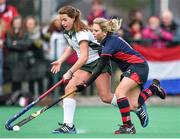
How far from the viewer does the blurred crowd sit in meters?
15.8

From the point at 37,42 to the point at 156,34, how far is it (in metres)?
2.32

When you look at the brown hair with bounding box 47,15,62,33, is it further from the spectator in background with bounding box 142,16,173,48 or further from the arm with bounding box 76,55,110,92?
the arm with bounding box 76,55,110,92

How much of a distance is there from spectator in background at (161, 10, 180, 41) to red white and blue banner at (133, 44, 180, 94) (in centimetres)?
29

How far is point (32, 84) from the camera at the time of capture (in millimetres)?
16078

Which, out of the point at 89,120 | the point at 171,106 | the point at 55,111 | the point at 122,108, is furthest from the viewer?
the point at 171,106

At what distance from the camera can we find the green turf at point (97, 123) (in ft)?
31.0

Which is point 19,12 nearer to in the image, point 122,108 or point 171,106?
point 171,106

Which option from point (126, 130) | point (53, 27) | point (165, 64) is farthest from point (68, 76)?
point (165, 64)

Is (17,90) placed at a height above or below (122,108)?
below

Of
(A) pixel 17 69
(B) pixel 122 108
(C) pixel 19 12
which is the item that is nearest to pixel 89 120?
(B) pixel 122 108

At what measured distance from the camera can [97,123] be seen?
1201 cm

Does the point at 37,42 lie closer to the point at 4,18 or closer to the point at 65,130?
the point at 4,18

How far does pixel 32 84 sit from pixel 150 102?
2342 millimetres

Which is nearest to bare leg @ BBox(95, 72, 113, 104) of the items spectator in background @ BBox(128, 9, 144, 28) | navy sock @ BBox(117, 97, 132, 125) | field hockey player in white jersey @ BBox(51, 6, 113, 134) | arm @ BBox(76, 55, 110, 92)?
field hockey player in white jersey @ BBox(51, 6, 113, 134)
